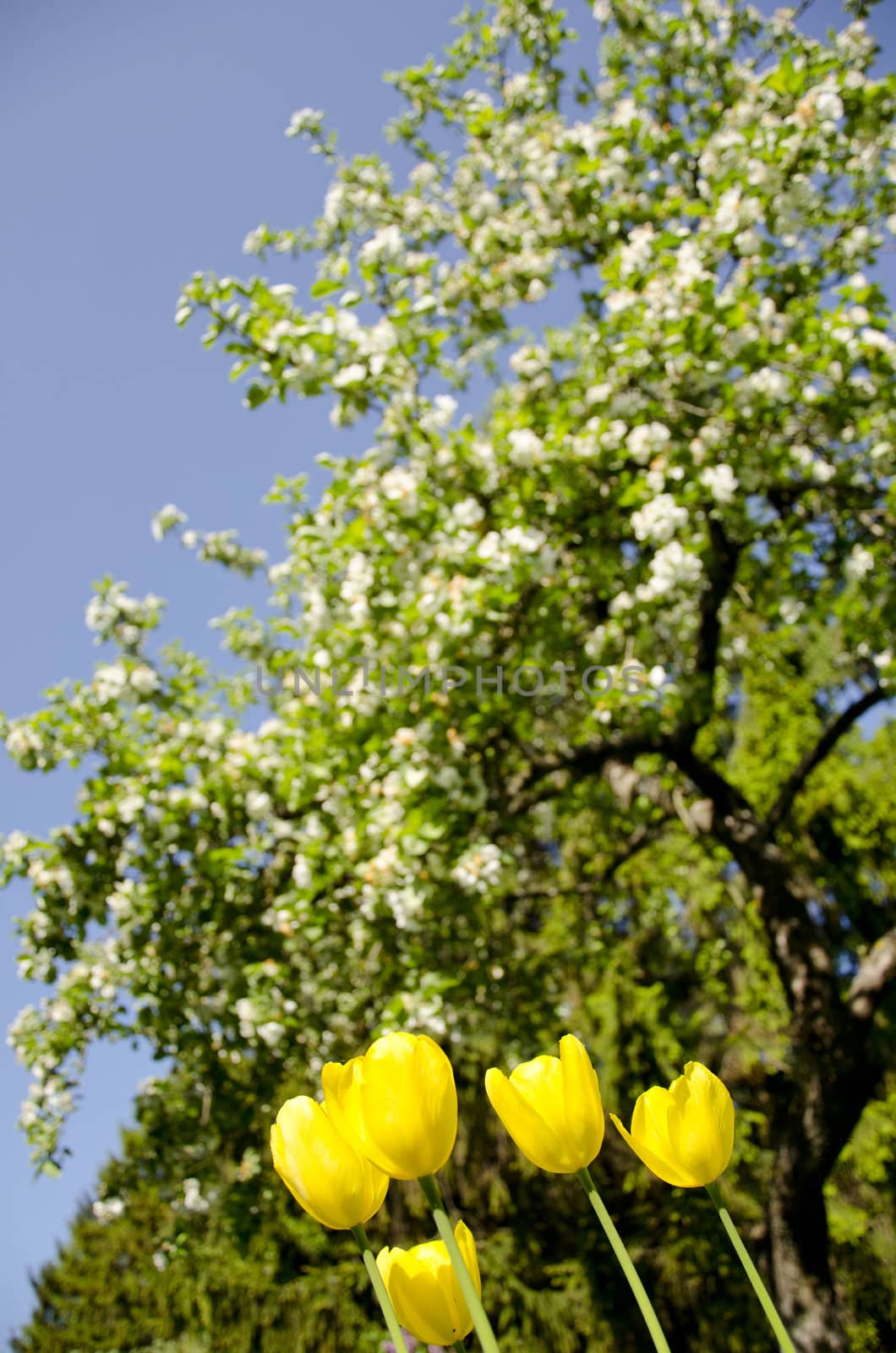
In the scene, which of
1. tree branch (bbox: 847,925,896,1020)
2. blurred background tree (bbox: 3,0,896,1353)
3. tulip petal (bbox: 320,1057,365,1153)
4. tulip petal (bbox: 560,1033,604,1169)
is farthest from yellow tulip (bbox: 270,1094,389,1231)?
tree branch (bbox: 847,925,896,1020)

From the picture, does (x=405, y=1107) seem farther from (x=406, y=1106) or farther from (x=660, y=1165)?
(x=660, y=1165)

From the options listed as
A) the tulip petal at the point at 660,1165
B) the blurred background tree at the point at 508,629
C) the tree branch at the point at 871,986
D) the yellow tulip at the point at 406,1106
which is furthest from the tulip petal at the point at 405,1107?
the tree branch at the point at 871,986

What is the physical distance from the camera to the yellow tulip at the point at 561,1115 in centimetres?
58

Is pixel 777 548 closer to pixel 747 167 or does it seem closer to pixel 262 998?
pixel 747 167

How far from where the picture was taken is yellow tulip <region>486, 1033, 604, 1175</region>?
578 mm

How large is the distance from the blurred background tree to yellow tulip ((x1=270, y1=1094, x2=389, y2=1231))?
96.2 inches

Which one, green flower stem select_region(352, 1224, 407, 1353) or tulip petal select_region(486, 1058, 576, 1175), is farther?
tulip petal select_region(486, 1058, 576, 1175)

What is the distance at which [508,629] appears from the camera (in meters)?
3.83

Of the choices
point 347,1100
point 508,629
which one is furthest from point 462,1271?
point 508,629

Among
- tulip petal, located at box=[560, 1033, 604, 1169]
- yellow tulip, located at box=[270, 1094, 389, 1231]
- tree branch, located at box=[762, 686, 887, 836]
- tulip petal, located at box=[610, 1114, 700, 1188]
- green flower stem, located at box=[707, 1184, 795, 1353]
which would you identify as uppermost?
tree branch, located at box=[762, 686, 887, 836]

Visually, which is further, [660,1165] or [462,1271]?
[660,1165]

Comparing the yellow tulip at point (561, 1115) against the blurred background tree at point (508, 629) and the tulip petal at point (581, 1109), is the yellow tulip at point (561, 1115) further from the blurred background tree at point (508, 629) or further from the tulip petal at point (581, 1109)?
the blurred background tree at point (508, 629)

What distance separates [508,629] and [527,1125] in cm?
330

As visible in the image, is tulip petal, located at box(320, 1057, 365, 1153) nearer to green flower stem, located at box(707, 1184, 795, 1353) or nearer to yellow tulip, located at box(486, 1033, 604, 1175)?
yellow tulip, located at box(486, 1033, 604, 1175)
